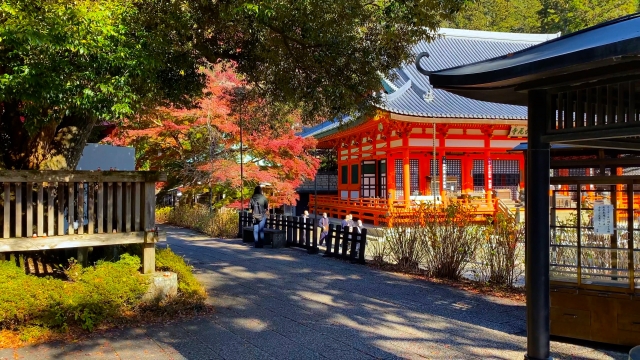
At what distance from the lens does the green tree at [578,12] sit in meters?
39.5

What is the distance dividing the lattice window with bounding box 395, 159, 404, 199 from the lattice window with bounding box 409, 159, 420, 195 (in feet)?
1.20

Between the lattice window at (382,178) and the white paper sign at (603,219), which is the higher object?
the lattice window at (382,178)

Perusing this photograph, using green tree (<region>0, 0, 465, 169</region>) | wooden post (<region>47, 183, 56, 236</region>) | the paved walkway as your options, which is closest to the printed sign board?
green tree (<region>0, 0, 465, 169</region>)

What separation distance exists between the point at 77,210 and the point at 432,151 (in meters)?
14.9

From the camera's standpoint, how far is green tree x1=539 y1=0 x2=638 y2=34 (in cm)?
3947

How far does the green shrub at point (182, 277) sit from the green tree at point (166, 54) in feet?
5.85

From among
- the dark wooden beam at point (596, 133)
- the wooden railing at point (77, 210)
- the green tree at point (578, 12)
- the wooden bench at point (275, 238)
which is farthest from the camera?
the green tree at point (578, 12)

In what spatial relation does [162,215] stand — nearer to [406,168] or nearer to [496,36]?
[406,168]

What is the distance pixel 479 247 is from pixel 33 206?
6.21m

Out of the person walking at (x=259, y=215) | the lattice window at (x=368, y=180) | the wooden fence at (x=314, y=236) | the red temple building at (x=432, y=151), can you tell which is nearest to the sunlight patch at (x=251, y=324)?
the wooden fence at (x=314, y=236)

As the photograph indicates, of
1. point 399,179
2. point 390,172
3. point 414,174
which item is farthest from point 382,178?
point 414,174

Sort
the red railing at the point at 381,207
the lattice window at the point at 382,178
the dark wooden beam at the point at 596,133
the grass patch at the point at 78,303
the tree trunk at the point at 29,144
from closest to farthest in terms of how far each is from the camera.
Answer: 1. the dark wooden beam at the point at 596,133
2. the grass patch at the point at 78,303
3. the tree trunk at the point at 29,144
4. the red railing at the point at 381,207
5. the lattice window at the point at 382,178

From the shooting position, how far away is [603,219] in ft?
14.7

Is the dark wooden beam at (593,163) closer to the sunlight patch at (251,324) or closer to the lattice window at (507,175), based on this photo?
the sunlight patch at (251,324)
